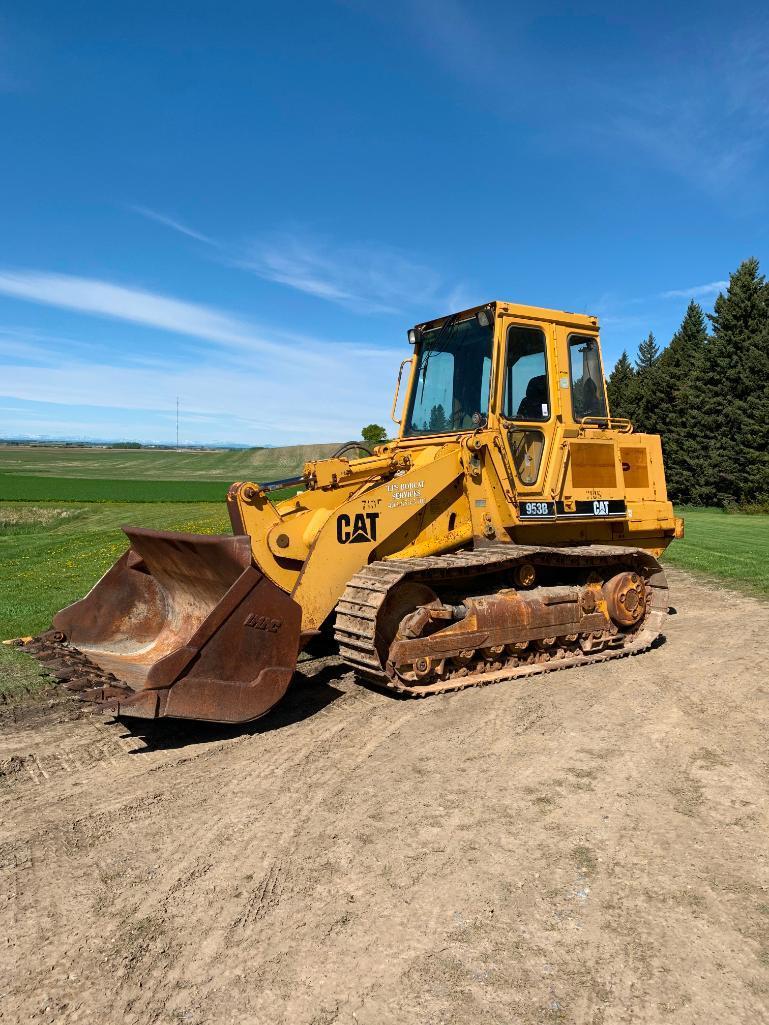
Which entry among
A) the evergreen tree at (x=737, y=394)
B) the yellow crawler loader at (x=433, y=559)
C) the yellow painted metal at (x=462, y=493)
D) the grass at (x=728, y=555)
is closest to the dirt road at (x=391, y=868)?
the yellow crawler loader at (x=433, y=559)

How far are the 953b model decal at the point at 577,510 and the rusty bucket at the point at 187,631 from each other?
294 centimetres

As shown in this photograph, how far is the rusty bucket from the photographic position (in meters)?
5.25

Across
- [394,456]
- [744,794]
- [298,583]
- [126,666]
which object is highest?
[394,456]

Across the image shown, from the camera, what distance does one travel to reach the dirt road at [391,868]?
2.91 meters

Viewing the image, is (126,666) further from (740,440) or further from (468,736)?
(740,440)

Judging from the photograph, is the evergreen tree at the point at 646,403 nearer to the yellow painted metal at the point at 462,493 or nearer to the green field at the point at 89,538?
the green field at the point at 89,538

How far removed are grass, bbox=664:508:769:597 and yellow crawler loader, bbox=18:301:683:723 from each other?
15.6 ft

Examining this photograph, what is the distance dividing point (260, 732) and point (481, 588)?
2760mm

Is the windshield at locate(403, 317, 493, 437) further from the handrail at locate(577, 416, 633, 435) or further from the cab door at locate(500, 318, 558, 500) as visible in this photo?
the handrail at locate(577, 416, 633, 435)

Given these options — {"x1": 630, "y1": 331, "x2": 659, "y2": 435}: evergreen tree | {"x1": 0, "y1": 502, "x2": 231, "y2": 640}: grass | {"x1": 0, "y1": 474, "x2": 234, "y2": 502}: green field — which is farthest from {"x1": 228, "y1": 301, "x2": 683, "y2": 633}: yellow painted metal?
{"x1": 630, "y1": 331, "x2": 659, "y2": 435}: evergreen tree

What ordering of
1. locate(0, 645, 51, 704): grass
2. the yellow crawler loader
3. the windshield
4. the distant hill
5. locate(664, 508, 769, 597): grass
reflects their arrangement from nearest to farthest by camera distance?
the yellow crawler loader
locate(0, 645, 51, 704): grass
the windshield
locate(664, 508, 769, 597): grass
the distant hill

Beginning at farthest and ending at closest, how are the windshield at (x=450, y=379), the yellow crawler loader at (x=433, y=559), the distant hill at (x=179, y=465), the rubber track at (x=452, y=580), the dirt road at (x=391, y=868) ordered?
the distant hill at (x=179, y=465) < the windshield at (x=450, y=379) < the rubber track at (x=452, y=580) < the yellow crawler loader at (x=433, y=559) < the dirt road at (x=391, y=868)

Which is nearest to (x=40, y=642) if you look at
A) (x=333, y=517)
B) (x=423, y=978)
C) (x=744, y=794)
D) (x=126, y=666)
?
(x=126, y=666)

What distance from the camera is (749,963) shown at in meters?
3.03
